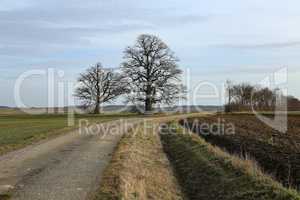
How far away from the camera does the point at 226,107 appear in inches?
3342

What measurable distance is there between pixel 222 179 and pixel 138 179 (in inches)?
92.8

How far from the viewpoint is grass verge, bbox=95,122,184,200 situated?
10.2 metres

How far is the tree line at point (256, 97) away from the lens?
91406mm

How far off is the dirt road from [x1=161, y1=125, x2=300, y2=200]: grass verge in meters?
2.77

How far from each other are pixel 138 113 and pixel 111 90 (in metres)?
13.1

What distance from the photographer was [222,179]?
40.4ft

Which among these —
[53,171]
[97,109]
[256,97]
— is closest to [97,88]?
[97,109]

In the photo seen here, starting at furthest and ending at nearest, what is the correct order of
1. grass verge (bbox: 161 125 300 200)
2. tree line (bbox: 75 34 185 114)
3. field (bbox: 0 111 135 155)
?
tree line (bbox: 75 34 185 114)
field (bbox: 0 111 135 155)
grass verge (bbox: 161 125 300 200)

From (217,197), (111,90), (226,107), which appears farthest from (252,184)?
(226,107)

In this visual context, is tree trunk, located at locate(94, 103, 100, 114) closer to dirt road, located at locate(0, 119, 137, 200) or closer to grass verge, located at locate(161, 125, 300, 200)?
dirt road, located at locate(0, 119, 137, 200)

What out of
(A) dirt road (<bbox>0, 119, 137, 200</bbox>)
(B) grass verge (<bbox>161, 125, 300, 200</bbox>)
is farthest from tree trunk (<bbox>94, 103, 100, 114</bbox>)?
(B) grass verge (<bbox>161, 125, 300, 200</bbox>)

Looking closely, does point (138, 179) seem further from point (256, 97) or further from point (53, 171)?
point (256, 97)

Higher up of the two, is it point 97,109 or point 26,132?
point 97,109

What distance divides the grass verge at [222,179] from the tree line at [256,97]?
72062 mm
